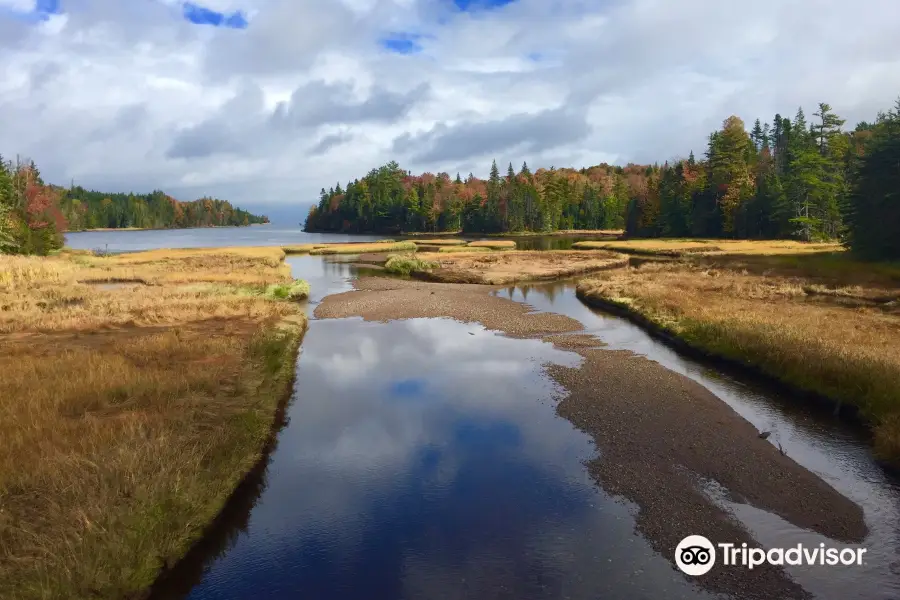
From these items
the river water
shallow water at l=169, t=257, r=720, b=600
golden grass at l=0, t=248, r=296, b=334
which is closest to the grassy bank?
golden grass at l=0, t=248, r=296, b=334

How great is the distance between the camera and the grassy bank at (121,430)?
9914 mm

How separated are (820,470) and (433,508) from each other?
1070cm

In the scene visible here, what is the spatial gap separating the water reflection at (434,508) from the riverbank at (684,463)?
2.65ft

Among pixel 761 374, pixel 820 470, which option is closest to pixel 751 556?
pixel 820 470

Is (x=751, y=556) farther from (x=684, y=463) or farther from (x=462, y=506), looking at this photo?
(x=462, y=506)

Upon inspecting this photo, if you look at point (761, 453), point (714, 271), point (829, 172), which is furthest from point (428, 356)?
point (829, 172)

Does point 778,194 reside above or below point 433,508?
above

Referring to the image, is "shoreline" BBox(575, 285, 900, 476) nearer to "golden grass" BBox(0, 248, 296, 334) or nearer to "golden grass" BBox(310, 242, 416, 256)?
"golden grass" BBox(0, 248, 296, 334)

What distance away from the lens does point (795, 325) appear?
1096 inches

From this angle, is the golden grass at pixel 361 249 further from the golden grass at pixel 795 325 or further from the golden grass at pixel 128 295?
the golden grass at pixel 795 325

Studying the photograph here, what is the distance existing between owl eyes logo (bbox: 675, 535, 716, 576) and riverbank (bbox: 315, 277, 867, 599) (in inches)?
7.4

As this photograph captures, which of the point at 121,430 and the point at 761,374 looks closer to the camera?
the point at 121,430

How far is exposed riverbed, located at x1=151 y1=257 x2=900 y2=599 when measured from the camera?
10.7 m

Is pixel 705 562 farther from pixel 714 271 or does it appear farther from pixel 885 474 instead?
pixel 714 271
